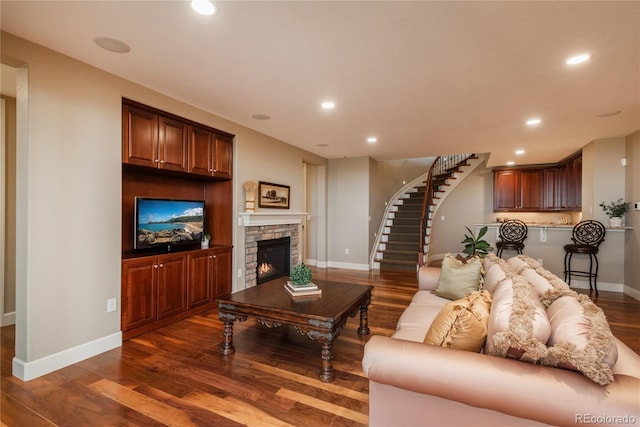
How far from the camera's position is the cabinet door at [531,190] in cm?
720

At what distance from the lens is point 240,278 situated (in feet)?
14.2

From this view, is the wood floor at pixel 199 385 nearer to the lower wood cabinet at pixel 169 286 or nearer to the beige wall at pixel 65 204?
the lower wood cabinet at pixel 169 286

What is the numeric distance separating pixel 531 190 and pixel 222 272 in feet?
23.8

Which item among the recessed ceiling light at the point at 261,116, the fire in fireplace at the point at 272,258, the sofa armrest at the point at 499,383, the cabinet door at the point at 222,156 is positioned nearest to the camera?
the sofa armrest at the point at 499,383

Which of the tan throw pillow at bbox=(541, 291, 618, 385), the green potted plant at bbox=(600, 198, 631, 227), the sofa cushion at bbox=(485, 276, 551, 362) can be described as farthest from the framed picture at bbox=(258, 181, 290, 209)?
the green potted plant at bbox=(600, 198, 631, 227)

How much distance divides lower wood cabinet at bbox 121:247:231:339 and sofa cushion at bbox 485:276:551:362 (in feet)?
9.99

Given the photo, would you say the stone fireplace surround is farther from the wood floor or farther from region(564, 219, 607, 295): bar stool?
region(564, 219, 607, 295): bar stool

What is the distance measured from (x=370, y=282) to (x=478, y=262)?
9.18ft

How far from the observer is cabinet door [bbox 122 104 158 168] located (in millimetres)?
2957

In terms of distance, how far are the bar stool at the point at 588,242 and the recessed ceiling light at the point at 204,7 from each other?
5902mm

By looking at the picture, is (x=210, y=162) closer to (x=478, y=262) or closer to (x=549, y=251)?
(x=478, y=262)

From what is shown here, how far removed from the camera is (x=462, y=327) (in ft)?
4.79

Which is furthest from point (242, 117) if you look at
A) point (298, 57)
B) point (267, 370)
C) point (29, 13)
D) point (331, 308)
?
point (267, 370)

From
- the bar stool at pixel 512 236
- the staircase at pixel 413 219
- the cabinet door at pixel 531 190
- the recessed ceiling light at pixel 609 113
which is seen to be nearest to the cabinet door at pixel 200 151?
the staircase at pixel 413 219
